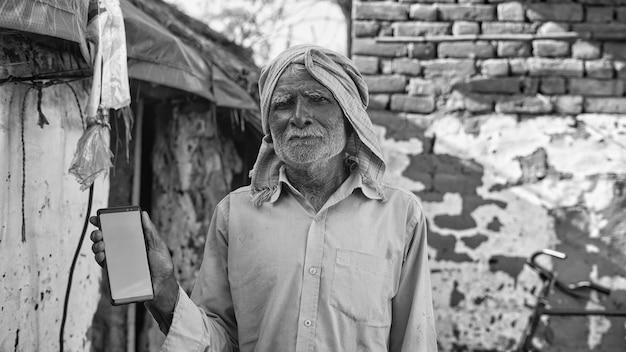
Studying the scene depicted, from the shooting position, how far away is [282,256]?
1.88 meters

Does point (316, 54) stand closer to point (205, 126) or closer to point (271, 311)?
point (271, 311)

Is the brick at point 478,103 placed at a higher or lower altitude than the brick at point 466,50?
lower

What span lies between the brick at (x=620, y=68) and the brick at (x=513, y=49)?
19.2 inches

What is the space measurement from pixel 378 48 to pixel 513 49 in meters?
0.77

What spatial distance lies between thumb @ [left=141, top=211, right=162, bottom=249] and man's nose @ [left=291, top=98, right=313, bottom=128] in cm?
51

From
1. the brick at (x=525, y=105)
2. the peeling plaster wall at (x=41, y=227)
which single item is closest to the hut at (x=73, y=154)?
the peeling plaster wall at (x=41, y=227)

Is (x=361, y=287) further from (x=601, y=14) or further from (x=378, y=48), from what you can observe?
(x=601, y=14)

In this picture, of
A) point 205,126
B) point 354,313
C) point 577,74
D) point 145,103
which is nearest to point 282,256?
point 354,313

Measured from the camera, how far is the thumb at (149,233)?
1706 millimetres

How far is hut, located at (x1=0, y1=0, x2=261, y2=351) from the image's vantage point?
6.73 ft

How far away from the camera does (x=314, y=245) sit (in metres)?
1.87

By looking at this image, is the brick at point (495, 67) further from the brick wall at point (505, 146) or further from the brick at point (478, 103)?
the brick at point (478, 103)

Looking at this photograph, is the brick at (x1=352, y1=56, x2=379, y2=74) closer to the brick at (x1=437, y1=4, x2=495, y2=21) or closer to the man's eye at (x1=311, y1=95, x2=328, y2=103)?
the brick at (x1=437, y1=4, x2=495, y2=21)

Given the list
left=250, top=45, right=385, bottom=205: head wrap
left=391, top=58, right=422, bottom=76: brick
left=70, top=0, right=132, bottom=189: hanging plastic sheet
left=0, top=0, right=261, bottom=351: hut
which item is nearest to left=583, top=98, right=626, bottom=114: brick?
left=391, top=58, right=422, bottom=76: brick
